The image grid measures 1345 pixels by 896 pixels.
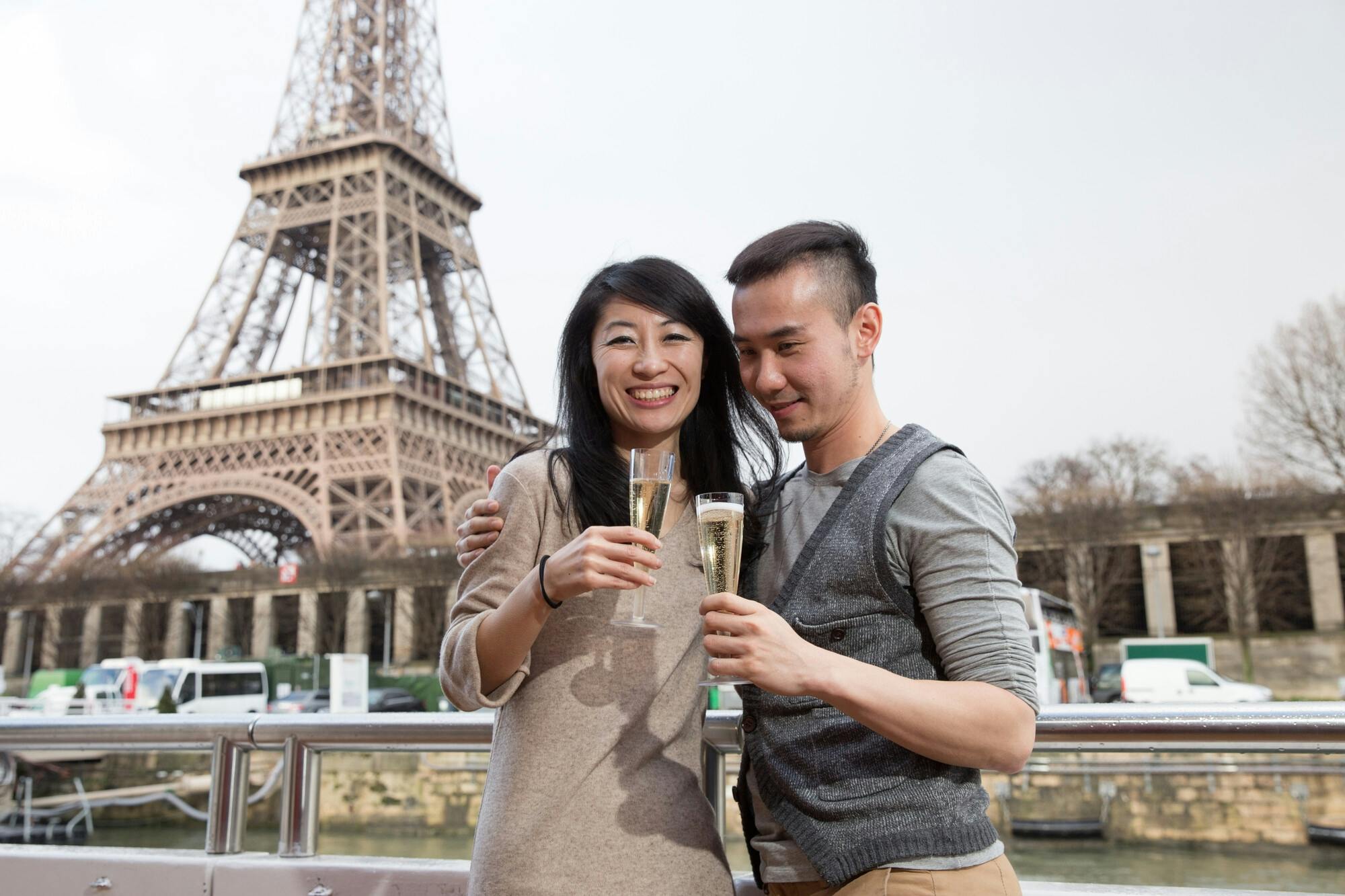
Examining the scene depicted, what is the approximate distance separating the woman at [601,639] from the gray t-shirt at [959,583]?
23cm

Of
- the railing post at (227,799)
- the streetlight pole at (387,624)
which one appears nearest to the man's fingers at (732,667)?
the railing post at (227,799)

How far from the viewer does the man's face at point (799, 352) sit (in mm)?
1751

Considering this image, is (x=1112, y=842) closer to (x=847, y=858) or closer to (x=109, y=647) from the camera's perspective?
(x=847, y=858)

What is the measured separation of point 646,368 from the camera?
1.88m

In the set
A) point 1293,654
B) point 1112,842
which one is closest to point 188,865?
point 1112,842

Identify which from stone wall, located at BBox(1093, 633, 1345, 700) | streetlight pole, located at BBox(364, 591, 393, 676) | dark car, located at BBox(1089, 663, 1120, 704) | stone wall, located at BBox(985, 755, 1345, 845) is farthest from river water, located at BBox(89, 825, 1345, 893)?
streetlight pole, located at BBox(364, 591, 393, 676)

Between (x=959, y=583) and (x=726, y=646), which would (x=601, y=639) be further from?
(x=959, y=583)

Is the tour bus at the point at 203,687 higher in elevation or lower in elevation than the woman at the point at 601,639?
lower

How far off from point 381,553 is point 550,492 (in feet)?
102

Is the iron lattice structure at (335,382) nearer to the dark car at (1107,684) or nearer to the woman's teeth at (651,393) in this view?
the dark car at (1107,684)

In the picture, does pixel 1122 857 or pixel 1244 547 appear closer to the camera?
pixel 1122 857

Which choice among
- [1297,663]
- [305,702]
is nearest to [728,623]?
[305,702]

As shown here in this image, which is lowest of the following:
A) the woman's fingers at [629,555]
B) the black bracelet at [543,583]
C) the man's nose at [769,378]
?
the black bracelet at [543,583]

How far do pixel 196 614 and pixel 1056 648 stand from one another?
2862 centimetres
